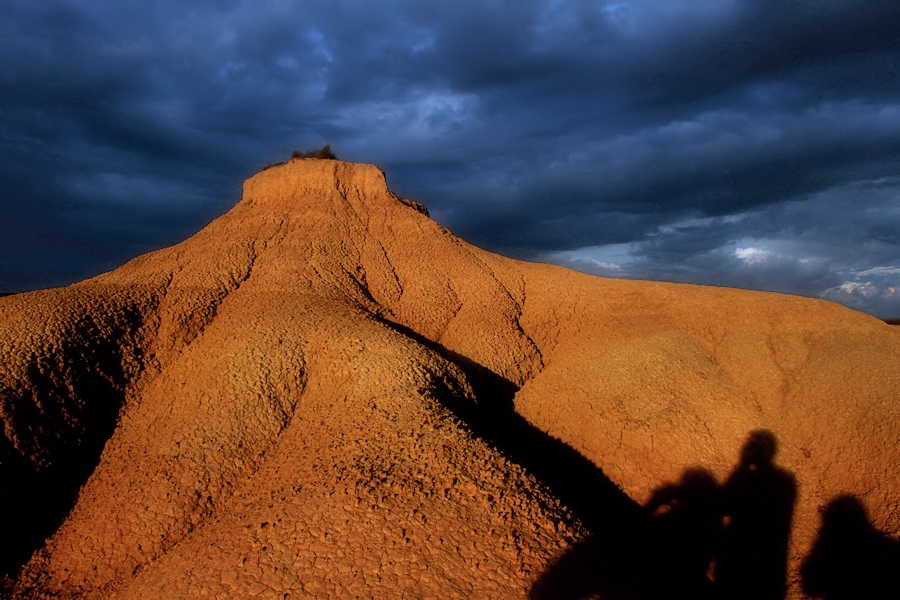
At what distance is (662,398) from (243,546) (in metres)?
8.16

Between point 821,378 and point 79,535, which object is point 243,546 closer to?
point 79,535

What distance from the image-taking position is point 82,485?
23.4 feet

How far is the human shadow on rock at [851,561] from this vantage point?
7.80 m

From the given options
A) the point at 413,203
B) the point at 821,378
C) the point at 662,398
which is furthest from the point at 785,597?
the point at 413,203

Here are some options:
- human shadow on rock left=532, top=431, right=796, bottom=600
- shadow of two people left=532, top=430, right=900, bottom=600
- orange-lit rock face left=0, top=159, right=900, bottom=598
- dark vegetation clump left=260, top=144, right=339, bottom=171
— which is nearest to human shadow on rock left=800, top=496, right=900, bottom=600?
shadow of two people left=532, top=430, right=900, bottom=600

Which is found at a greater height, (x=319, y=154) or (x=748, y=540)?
(x=319, y=154)

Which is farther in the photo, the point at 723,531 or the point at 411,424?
the point at 723,531

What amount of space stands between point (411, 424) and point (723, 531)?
5971mm

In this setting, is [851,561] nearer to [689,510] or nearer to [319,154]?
[689,510]

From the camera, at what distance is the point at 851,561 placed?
26.8ft

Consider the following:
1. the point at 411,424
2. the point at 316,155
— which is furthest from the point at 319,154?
the point at 411,424

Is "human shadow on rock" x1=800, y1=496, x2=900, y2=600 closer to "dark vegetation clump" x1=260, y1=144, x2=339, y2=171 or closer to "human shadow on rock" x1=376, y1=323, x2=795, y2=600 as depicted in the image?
"human shadow on rock" x1=376, y1=323, x2=795, y2=600

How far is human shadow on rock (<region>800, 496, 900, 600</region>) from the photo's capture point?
7801 mm

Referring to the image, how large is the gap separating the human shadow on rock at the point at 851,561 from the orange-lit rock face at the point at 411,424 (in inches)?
5.3
